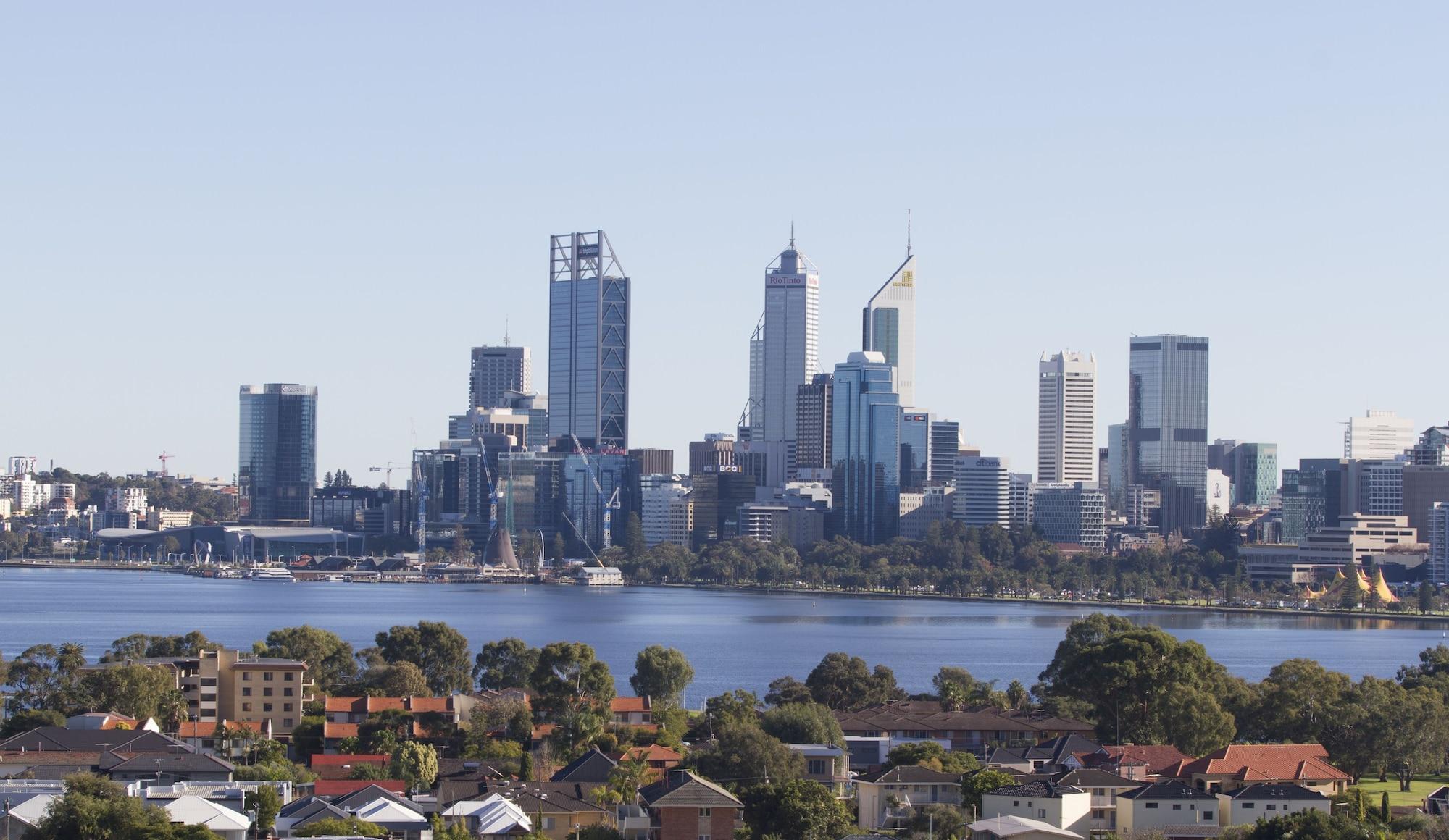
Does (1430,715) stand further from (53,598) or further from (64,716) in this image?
(53,598)

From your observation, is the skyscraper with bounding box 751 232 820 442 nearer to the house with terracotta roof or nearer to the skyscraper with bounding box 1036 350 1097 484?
the skyscraper with bounding box 1036 350 1097 484

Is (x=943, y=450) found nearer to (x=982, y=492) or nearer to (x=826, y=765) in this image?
(x=982, y=492)

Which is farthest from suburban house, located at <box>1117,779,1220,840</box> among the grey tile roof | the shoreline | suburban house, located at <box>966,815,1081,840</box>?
the shoreline

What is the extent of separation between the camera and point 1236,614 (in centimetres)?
7569

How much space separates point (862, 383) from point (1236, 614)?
47977 mm

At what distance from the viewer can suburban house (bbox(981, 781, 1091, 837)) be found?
20.3 m

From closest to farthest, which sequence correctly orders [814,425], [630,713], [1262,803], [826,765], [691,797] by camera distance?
1. [691,797]
2. [1262,803]
3. [826,765]
4. [630,713]
5. [814,425]

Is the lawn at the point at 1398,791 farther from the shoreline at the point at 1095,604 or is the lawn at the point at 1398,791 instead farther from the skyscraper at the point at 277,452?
the skyscraper at the point at 277,452

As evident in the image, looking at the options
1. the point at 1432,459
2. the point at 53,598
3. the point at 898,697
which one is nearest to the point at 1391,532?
the point at 1432,459

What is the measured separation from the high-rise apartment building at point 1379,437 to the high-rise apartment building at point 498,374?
2273 inches

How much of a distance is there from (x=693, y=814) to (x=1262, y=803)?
18.9 feet

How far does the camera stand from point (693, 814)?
19.4 metres

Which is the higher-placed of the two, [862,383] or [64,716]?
[862,383]

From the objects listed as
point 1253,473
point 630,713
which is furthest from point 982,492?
point 630,713
